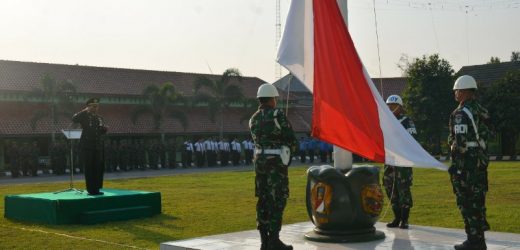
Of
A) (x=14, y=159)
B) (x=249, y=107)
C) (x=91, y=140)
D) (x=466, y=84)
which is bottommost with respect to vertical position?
(x=14, y=159)

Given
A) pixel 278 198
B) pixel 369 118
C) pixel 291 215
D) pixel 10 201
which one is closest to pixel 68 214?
pixel 10 201

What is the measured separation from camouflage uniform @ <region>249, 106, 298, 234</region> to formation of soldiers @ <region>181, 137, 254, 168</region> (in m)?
27.2

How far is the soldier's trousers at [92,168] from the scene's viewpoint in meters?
12.5

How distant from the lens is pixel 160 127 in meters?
37.0

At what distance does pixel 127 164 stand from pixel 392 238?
2537 centimetres

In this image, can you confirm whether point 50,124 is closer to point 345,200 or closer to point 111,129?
point 111,129

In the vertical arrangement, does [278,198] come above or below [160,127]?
below

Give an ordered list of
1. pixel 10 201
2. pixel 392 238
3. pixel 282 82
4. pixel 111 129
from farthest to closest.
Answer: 1. pixel 282 82
2. pixel 111 129
3. pixel 10 201
4. pixel 392 238

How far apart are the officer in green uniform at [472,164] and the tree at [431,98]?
31930 mm

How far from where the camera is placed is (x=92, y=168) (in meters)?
12.5

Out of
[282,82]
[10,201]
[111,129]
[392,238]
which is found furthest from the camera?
[282,82]

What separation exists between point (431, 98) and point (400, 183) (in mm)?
30226

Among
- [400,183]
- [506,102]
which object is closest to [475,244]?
[400,183]

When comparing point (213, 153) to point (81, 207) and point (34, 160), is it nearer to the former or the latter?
point (34, 160)
